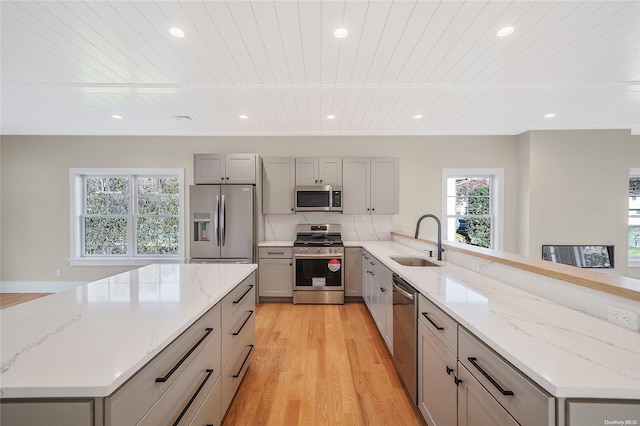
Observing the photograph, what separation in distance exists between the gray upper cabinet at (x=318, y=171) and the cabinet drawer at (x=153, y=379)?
3.16 m

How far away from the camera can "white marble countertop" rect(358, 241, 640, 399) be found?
27.6 inches

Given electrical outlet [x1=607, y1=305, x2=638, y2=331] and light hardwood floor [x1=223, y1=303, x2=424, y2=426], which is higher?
electrical outlet [x1=607, y1=305, x2=638, y2=331]

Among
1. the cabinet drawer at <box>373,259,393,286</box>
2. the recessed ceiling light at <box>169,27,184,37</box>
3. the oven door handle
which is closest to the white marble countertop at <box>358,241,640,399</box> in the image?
Answer: the cabinet drawer at <box>373,259,393,286</box>

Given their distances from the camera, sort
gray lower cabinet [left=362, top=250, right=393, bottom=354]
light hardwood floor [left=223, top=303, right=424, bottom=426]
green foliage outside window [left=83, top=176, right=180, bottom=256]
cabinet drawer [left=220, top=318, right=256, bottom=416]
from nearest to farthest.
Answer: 1. cabinet drawer [left=220, top=318, right=256, bottom=416]
2. light hardwood floor [left=223, top=303, right=424, bottom=426]
3. gray lower cabinet [left=362, top=250, right=393, bottom=354]
4. green foliage outside window [left=83, top=176, right=180, bottom=256]

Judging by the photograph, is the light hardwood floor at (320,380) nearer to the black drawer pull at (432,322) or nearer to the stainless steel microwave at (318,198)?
the black drawer pull at (432,322)

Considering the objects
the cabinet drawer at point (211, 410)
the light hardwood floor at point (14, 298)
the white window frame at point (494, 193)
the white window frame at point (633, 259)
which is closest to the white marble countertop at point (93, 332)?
the cabinet drawer at point (211, 410)

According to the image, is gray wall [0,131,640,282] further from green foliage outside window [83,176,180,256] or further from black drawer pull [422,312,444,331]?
black drawer pull [422,312,444,331]

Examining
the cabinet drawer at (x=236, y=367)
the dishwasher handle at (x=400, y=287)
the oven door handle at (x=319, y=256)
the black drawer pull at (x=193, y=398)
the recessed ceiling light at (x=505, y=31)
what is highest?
the recessed ceiling light at (x=505, y=31)

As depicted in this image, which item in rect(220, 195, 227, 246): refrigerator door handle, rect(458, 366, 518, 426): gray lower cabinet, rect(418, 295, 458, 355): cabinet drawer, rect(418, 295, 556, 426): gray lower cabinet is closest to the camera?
rect(418, 295, 556, 426): gray lower cabinet

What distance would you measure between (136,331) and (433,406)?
5.09ft

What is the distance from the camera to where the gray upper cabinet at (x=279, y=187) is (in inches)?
167

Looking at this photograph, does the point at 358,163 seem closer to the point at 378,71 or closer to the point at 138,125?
the point at 378,71

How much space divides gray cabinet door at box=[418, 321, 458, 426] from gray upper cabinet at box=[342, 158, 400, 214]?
2803mm

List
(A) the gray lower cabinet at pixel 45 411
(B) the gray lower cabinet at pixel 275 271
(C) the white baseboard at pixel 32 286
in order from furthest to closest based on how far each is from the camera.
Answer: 1. (C) the white baseboard at pixel 32 286
2. (B) the gray lower cabinet at pixel 275 271
3. (A) the gray lower cabinet at pixel 45 411
